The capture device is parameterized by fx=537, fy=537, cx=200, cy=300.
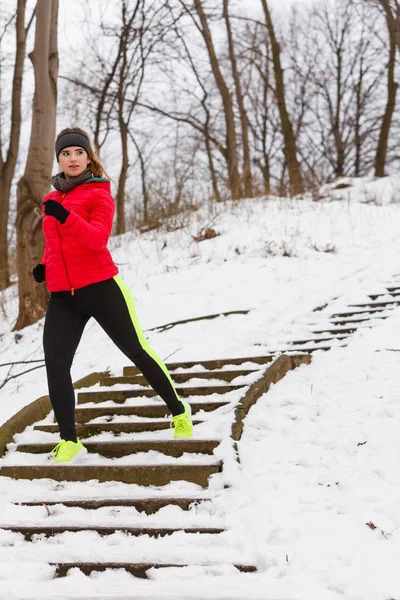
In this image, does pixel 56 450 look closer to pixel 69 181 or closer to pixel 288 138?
pixel 69 181

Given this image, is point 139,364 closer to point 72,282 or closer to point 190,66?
point 72,282

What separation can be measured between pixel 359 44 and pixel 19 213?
78.4ft

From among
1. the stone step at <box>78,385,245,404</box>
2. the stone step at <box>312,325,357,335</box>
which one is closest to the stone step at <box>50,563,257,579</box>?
the stone step at <box>78,385,245,404</box>

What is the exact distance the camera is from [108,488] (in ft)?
9.65

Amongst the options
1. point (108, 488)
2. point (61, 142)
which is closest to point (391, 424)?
point (108, 488)

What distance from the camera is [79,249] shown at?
300cm

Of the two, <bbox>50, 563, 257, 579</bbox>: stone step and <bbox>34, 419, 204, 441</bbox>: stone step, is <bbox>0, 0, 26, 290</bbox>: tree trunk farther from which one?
<bbox>50, 563, 257, 579</bbox>: stone step

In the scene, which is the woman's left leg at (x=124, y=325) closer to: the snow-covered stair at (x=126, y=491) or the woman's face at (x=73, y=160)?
the snow-covered stair at (x=126, y=491)

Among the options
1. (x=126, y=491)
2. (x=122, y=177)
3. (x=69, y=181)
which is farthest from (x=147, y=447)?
(x=122, y=177)

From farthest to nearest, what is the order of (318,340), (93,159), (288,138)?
(288,138)
(318,340)
(93,159)

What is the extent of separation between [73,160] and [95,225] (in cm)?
44

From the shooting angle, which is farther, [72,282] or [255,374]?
[255,374]

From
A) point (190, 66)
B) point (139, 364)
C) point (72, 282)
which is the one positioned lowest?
point (139, 364)

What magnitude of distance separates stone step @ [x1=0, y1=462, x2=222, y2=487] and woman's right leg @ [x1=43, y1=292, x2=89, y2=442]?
0.81ft
